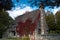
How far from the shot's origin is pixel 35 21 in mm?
39562

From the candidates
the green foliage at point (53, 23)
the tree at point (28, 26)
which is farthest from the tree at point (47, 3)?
the green foliage at point (53, 23)

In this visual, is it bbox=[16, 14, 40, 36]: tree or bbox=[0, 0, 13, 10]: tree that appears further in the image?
bbox=[16, 14, 40, 36]: tree

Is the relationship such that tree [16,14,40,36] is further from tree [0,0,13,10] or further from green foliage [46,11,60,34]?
tree [0,0,13,10]

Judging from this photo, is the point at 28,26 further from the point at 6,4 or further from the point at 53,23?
the point at 6,4

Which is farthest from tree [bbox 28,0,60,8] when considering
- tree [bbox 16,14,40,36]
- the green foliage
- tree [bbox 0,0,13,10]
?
the green foliage

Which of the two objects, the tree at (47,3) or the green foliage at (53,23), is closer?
the tree at (47,3)

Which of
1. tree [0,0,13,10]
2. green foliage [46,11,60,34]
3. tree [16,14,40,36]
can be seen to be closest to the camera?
tree [0,0,13,10]

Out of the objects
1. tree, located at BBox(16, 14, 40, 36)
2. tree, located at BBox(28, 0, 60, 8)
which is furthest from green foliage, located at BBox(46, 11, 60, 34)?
tree, located at BBox(28, 0, 60, 8)

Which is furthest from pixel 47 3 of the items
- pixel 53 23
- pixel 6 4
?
pixel 53 23

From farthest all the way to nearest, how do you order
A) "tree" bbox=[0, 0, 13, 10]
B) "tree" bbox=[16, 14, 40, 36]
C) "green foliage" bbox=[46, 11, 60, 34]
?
"green foliage" bbox=[46, 11, 60, 34], "tree" bbox=[16, 14, 40, 36], "tree" bbox=[0, 0, 13, 10]

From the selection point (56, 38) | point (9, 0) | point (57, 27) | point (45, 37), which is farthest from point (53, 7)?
point (57, 27)

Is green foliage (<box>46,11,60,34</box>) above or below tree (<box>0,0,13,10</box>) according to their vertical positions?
above

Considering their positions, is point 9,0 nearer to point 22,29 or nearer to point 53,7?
point 53,7

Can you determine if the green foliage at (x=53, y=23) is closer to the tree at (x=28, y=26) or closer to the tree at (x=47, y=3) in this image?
the tree at (x=28, y=26)
